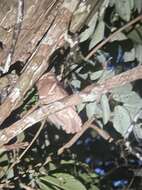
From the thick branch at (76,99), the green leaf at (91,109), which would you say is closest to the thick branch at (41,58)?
the thick branch at (76,99)

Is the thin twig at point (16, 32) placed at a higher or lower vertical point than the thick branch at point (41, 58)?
higher

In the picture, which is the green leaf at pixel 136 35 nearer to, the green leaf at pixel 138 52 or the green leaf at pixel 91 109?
the green leaf at pixel 138 52

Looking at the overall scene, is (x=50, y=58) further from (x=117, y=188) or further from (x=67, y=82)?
(x=117, y=188)

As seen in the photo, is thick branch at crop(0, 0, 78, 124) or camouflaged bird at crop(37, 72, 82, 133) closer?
thick branch at crop(0, 0, 78, 124)

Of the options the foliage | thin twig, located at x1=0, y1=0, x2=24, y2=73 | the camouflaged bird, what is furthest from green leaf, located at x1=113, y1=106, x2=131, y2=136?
thin twig, located at x1=0, y1=0, x2=24, y2=73

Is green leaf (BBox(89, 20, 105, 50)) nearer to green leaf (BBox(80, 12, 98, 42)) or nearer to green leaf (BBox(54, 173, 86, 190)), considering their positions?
green leaf (BBox(80, 12, 98, 42))

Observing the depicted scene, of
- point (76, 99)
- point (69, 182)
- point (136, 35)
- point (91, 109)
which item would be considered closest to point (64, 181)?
point (69, 182)

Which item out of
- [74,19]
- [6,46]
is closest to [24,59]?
[6,46]
